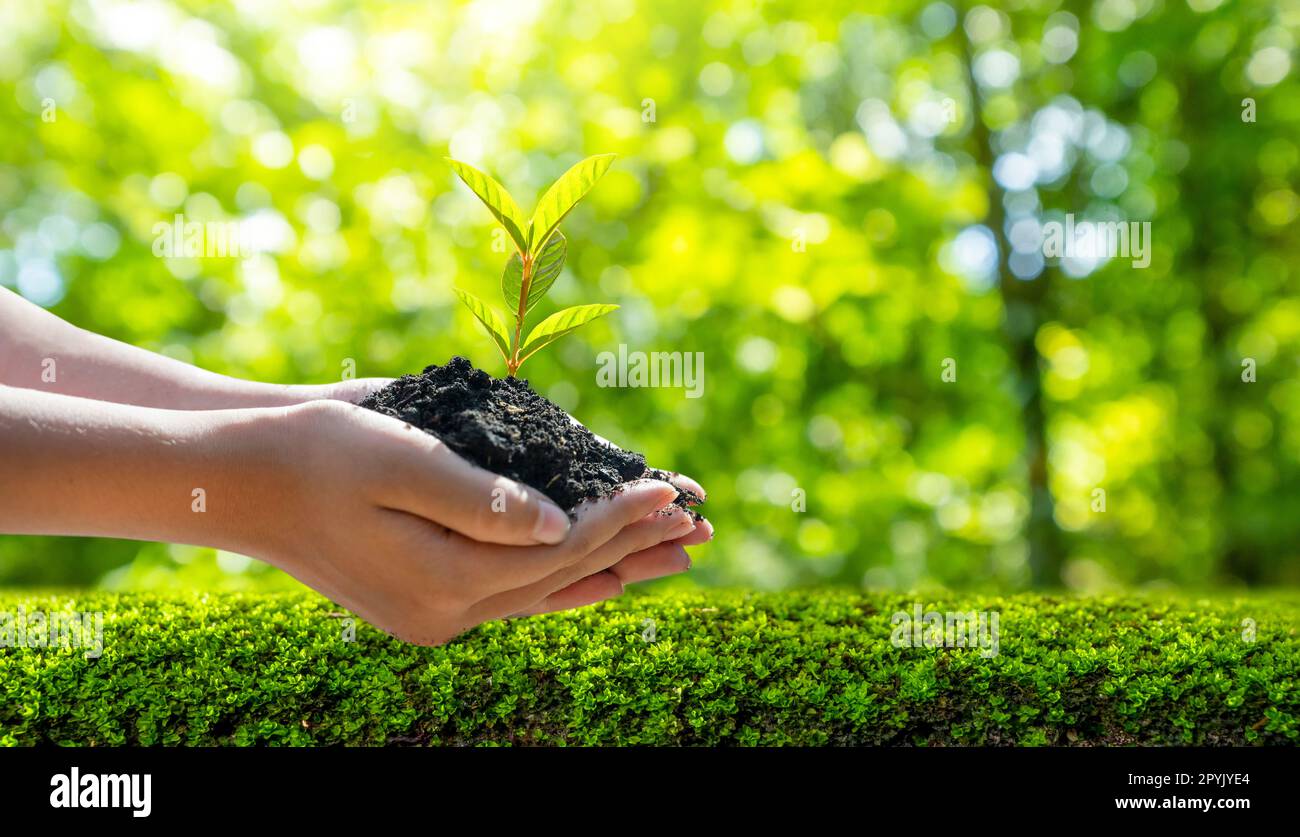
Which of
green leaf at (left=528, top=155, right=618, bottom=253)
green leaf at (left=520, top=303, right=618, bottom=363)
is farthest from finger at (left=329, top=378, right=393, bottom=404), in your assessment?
green leaf at (left=528, top=155, right=618, bottom=253)

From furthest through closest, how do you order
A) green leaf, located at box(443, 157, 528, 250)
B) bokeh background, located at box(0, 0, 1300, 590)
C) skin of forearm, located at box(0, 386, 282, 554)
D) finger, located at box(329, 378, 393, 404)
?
bokeh background, located at box(0, 0, 1300, 590)
finger, located at box(329, 378, 393, 404)
green leaf, located at box(443, 157, 528, 250)
skin of forearm, located at box(0, 386, 282, 554)

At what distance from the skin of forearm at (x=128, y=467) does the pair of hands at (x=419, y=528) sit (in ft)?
0.29

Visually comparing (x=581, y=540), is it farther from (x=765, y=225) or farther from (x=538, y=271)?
(x=765, y=225)

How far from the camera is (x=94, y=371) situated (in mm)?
2201

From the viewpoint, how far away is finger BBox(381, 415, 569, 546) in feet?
5.05

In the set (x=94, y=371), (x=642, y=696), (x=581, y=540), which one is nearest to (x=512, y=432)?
(x=581, y=540)

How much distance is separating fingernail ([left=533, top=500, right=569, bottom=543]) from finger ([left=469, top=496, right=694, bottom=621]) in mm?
153

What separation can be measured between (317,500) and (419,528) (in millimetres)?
193

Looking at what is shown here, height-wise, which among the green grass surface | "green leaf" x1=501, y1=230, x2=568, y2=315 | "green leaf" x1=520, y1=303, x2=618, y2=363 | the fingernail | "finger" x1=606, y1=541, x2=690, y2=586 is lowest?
the green grass surface

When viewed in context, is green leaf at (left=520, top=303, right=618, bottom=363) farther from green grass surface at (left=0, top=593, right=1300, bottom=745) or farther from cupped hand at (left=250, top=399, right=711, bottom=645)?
green grass surface at (left=0, top=593, right=1300, bottom=745)

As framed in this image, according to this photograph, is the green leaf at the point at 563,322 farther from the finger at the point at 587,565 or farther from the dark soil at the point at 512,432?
the finger at the point at 587,565

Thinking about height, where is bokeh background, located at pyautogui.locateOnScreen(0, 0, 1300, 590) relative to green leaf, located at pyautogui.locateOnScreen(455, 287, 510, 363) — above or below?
above
